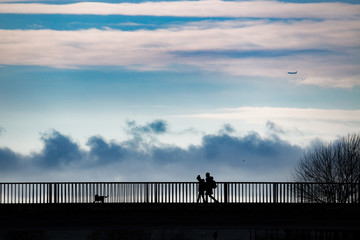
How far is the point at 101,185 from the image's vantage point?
34.4 m
